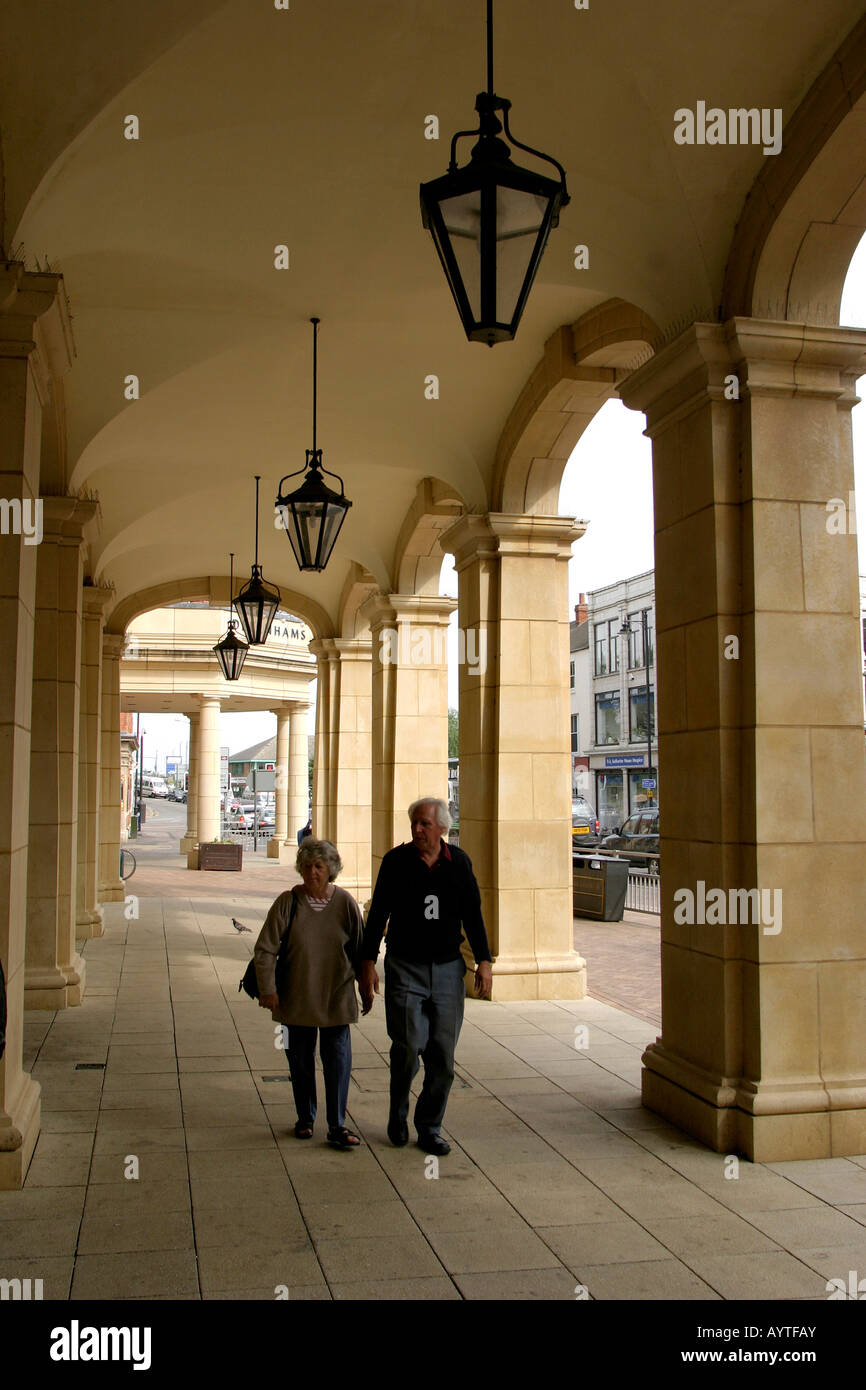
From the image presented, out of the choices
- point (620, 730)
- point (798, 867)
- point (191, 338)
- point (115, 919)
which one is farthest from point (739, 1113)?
point (620, 730)

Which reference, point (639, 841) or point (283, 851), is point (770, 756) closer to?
point (639, 841)

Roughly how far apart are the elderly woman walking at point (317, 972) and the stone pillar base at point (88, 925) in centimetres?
844

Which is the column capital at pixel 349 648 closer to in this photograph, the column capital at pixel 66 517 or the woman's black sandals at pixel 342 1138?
the column capital at pixel 66 517

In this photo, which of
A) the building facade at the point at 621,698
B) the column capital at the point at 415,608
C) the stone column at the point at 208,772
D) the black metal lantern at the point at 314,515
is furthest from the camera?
the building facade at the point at 621,698

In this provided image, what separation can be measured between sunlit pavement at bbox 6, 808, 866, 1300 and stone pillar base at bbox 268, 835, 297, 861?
20.4 m

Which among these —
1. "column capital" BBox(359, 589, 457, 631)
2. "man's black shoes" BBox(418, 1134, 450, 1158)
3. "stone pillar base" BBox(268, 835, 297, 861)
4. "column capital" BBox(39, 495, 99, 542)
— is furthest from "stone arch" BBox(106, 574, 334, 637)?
"man's black shoes" BBox(418, 1134, 450, 1158)

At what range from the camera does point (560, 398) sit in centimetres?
870

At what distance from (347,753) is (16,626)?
12.9 metres

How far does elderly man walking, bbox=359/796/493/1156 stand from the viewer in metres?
5.28

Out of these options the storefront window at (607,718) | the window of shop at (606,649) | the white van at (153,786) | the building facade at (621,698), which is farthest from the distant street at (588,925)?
the white van at (153,786)

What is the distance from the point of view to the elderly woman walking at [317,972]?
5.36m

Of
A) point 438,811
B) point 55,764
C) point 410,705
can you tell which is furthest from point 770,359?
point 410,705

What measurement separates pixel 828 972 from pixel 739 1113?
814 millimetres

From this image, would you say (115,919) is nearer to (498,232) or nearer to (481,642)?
(481,642)
